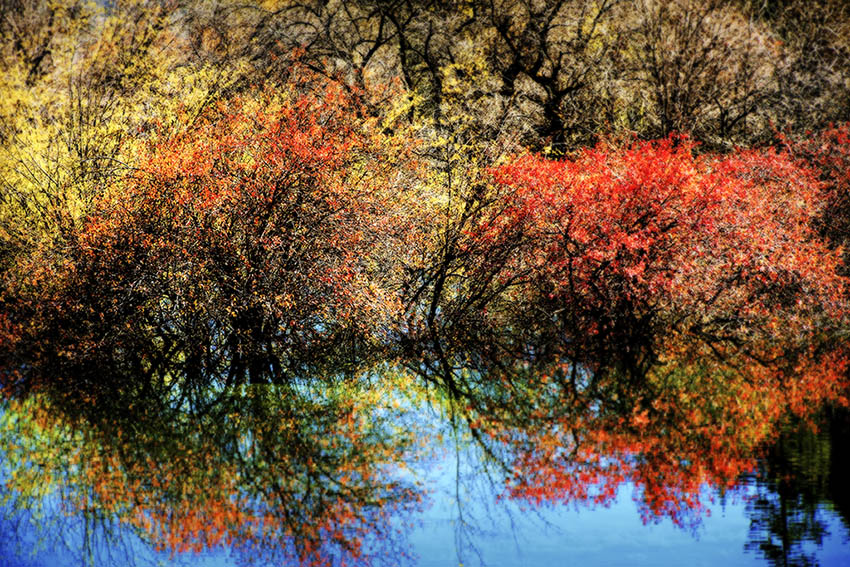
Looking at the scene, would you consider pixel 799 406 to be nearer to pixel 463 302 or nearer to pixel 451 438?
pixel 451 438

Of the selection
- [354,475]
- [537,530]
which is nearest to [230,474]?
[354,475]

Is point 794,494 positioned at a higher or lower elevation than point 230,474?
lower

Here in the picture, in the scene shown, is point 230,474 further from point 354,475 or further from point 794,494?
point 794,494

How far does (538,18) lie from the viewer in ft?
83.1

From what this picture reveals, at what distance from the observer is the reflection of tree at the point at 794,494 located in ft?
21.4

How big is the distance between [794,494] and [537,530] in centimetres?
215

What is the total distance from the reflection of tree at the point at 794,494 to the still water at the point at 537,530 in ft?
0.03

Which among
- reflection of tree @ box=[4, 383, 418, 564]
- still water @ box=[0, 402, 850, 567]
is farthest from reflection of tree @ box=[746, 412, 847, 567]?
reflection of tree @ box=[4, 383, 418, 564]

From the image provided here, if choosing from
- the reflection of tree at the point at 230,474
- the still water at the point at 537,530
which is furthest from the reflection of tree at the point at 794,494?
the reflection of tree at the point at 230,474

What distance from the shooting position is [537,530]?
23.0 ft

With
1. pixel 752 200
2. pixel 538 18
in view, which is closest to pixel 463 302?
pixel 752 200

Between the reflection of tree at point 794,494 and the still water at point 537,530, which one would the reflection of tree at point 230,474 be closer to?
the still water at point 537,530

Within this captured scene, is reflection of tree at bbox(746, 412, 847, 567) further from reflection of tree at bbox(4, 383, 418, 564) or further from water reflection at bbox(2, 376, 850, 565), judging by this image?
reflection of tree at bbox(4, 383, 418, 564)

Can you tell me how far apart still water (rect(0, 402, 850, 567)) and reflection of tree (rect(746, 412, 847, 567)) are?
0.01 metres
